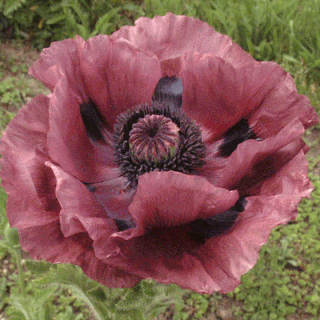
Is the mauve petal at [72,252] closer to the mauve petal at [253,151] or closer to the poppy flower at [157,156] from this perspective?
the poppy flower at [157,156]

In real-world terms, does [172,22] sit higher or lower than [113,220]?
higher

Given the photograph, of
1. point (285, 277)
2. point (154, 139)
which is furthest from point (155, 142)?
point (285, 277)

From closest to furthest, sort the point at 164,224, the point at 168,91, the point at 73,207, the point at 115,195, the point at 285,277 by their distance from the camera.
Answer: the point at 73,207
the point at 164,224
the point at 115,195
the point at 168,91
the point at 285,277

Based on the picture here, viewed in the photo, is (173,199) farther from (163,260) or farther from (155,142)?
(155,142)

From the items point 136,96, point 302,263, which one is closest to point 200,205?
point 136,96

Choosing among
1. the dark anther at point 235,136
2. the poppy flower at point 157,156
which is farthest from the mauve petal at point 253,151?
the dark anther at point 235,136

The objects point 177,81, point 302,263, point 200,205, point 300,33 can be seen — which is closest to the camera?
point 200,205

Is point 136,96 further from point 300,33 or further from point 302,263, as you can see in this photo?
point 300,33
